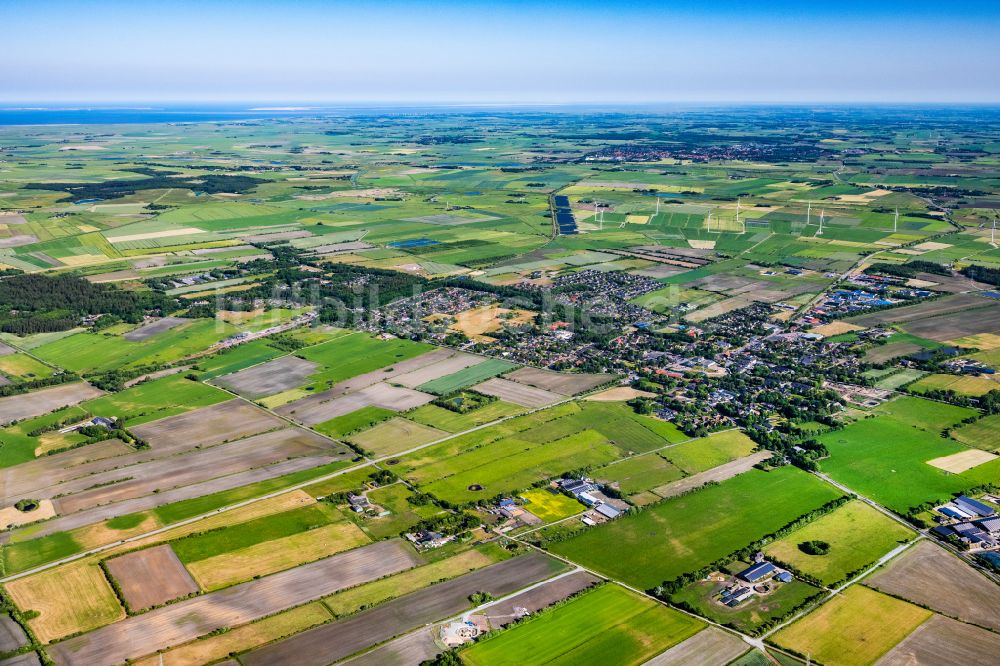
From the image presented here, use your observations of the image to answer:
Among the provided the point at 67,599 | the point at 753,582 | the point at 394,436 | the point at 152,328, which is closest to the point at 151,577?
the point at 67,599

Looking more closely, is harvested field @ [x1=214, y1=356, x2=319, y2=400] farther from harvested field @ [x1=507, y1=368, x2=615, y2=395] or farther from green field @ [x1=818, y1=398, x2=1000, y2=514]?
green field @ [x1=818, y1=398, x2=1000, y2=514]

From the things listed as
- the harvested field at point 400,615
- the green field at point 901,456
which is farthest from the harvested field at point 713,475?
the harvested field at point 400,615

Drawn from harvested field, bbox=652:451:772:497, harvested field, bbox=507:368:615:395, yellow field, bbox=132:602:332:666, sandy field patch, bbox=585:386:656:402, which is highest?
harvested field, bbox=507:368:615:395

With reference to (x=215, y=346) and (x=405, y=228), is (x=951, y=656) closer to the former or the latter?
(x=215, y=346)

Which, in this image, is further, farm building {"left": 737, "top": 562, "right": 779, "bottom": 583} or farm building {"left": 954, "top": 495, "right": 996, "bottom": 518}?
farm building {"left": 954, "top": 495, "right": 996, "bottom": 518}

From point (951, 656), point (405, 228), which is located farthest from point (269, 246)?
point (951, 656)

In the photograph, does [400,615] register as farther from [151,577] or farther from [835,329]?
[835,329]

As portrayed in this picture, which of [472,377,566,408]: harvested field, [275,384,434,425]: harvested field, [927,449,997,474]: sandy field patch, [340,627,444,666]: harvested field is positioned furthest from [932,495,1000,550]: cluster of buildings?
[275,384,434,425]: harvested field
